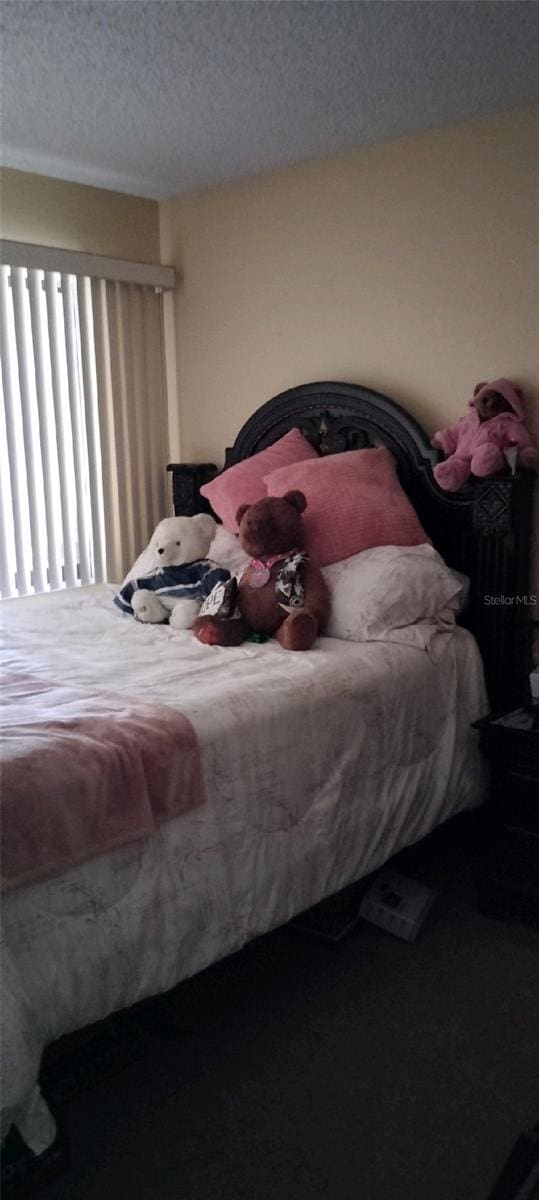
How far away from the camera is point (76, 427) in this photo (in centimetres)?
362

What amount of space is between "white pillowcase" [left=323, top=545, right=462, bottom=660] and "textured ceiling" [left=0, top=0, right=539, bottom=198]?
4.40ft

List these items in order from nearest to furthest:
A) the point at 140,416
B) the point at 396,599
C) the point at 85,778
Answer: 1. the point at 85,778
2. the point at 396,599
3. the point at 140,416

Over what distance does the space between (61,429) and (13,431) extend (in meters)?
0.22

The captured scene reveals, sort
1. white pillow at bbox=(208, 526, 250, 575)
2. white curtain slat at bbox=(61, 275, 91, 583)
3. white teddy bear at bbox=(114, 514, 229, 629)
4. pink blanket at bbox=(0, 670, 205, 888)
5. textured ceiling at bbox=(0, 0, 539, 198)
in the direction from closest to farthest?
pink blanket at bbox=(0, 670, 205, 888)
textured ceiling at bbox=(0, 0, 539, 198)
white teddy bear at bbox=(114, 514, 229, 629)
white pillow at bbox=(208, 526, 250, 575)
white curtain slat at bbox=(61, 275, 91, 583)

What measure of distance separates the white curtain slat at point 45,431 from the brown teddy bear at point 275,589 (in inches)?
41.3

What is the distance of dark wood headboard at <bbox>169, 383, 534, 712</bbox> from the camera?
2756 millimetres

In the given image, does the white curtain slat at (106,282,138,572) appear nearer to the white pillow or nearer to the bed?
the bed

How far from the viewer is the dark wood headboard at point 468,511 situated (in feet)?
9.04

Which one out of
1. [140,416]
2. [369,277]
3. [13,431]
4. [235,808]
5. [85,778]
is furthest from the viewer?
[140,416]

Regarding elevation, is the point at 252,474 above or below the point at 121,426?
below

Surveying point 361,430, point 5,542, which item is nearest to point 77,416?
point 5,542

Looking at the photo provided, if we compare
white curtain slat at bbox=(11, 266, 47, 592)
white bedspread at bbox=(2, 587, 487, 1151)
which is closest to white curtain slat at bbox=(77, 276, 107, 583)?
white curtain slat at bbox=(11, 266, 47, 592)

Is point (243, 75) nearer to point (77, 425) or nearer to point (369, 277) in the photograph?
point (369, 277)

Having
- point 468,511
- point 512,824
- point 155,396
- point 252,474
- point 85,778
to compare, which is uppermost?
point 155,396
